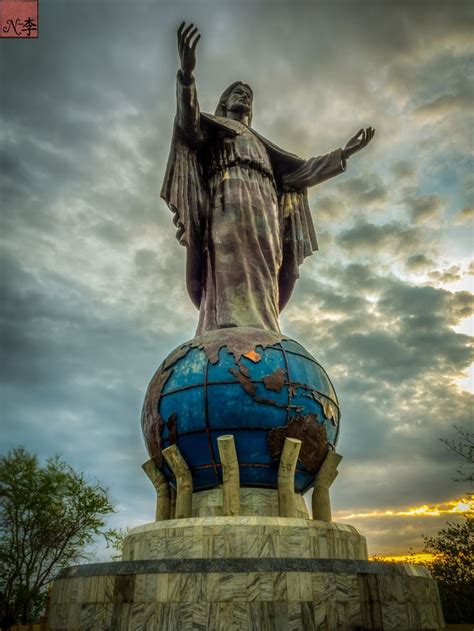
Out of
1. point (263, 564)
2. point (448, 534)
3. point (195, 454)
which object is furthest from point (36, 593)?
point (263, 564)

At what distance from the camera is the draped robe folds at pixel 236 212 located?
33.1ft

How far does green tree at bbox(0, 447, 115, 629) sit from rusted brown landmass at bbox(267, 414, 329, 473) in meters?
16.2

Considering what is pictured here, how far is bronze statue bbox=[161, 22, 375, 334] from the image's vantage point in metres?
10.0

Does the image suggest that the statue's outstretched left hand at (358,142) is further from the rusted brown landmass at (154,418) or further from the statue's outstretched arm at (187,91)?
the rusted brown landmass at (154,418)

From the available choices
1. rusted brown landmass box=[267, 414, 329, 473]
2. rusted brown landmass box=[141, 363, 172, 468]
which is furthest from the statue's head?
rusted brown landmass box=[267, 414, 329, 473]

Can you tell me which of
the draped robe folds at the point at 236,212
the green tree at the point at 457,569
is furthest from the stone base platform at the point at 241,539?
the green tree at the point at 457,569

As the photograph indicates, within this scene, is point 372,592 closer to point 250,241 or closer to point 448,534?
point 250,241

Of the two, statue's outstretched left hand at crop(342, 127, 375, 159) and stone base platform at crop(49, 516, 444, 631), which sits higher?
statue's outstretched left hand at crop(342, 127, 375, 159)

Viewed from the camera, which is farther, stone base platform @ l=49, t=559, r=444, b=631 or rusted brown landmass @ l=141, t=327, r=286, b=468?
rusted brown landmass @ l=141, t=327, r=286, b=468

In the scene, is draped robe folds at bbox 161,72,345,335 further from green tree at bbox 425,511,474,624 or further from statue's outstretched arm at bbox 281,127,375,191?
green tree at bbox 425,511,474,624

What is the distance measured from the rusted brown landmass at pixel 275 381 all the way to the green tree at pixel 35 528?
16.5 metres

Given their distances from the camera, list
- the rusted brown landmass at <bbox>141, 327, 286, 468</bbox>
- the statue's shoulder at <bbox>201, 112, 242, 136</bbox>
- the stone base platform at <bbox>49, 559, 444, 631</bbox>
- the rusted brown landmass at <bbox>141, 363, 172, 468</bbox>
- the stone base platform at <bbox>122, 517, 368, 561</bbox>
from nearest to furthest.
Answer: the stone base platform at <bbox>49, 559, 444, 631</bbox>
the stone base platform at <bbox>122, 517, 368, 561</bbox>
the rusted brown landmass at <bbox>141, 327, 286, 468</bbox>
the rusted brown landmass at <bbox>141, 363, 172, 468</bbox>
the statue's shoulder at <bbox>201, 112, 242, 136</bbox>

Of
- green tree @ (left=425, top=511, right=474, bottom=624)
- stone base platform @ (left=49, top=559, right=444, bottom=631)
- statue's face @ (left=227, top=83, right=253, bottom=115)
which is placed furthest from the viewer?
green tree @ (left=425, top=511, right=474, bottom=624)

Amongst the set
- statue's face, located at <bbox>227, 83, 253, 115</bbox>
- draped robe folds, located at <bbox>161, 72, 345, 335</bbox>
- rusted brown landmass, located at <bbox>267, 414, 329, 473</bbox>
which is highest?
statue's face, located at <bbox>227, 83, 253, 115</bbox>
